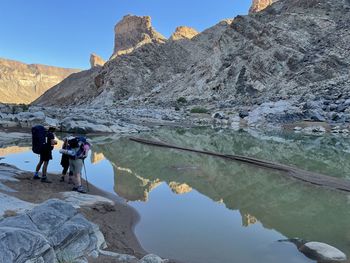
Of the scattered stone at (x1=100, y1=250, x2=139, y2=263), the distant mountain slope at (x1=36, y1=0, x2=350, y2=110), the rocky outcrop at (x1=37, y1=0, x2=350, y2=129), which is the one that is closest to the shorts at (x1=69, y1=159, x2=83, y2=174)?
the scattered stone at (x1=100, y1=250, x2=139, y2=263)

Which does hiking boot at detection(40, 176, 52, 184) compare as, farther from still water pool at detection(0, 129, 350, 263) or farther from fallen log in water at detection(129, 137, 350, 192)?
fallen log in water at detection(129, 137, 350, 192)

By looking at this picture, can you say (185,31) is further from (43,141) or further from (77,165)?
(77,165)

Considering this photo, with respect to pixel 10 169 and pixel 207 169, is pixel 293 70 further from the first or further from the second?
pixel 10 169

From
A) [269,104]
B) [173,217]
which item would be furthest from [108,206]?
[269,104]

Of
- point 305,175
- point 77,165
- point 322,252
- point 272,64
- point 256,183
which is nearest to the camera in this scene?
point 322,252

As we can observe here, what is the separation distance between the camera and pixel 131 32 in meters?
177

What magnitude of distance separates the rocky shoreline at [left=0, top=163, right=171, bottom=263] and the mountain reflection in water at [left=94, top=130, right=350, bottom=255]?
2.46 meters

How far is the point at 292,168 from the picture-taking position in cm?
1622

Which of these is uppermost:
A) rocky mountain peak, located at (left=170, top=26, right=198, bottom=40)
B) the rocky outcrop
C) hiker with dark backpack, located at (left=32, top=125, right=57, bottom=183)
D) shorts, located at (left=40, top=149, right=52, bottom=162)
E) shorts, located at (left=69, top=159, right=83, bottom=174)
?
rocky mountain peak, located at (left=170, top=26, right=198, bottom=40)

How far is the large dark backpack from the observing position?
11.2 meters

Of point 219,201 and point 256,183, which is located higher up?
point 256,183

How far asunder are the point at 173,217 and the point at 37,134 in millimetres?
4532

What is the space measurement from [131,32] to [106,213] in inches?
6872

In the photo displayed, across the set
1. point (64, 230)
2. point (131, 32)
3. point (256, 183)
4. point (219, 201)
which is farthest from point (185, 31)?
point (64, 230)
